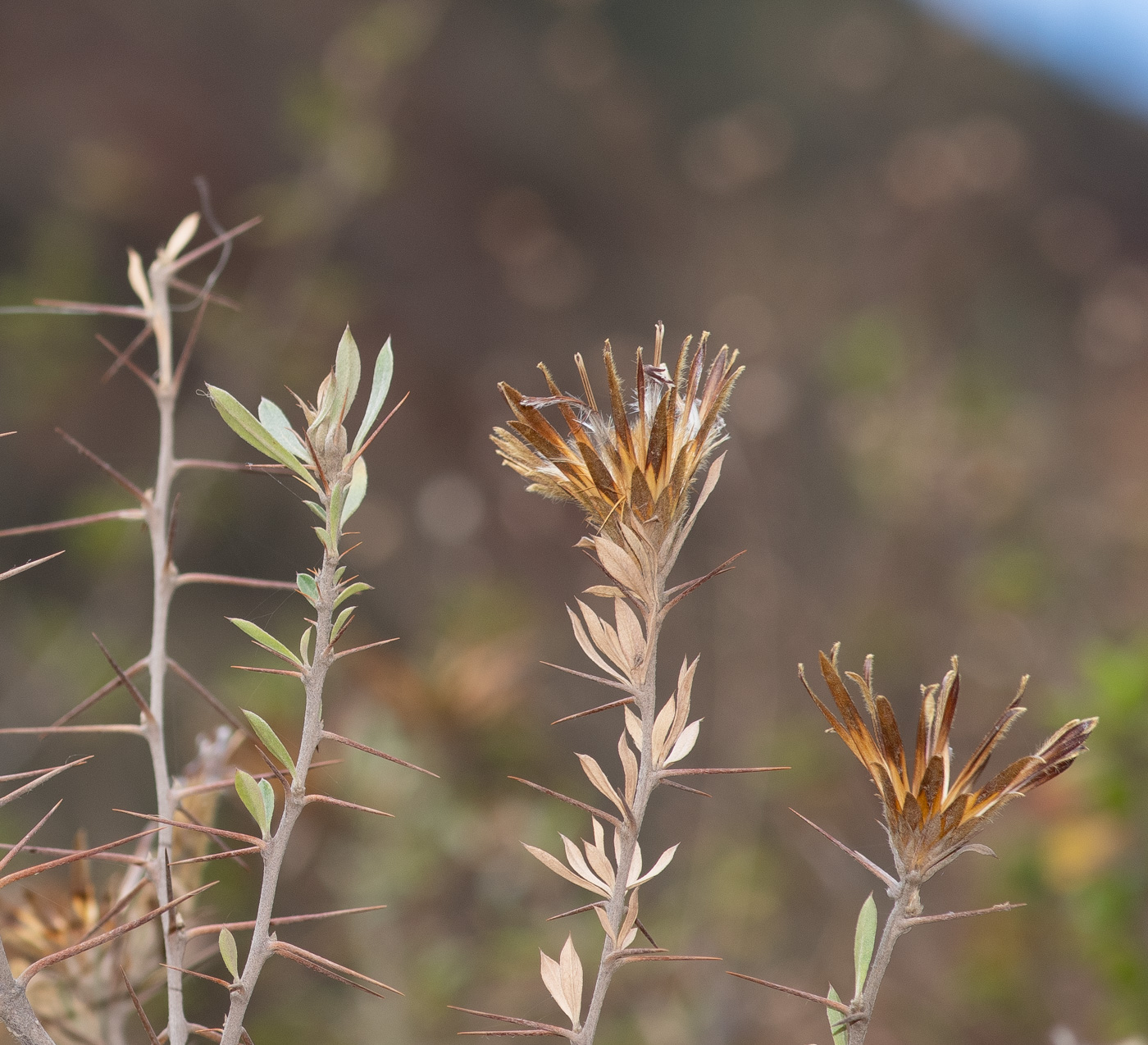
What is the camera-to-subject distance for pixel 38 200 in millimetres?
3010

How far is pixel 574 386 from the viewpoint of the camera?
404 cm

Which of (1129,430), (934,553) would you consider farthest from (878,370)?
(1129,430)

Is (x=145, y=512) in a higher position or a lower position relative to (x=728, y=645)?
lower

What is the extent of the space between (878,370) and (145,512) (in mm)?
2519

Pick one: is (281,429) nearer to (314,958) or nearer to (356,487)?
(356,487)

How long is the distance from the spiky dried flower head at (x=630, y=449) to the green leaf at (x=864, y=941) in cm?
13

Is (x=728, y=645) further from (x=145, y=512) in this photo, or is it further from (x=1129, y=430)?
(x=145, y=512)

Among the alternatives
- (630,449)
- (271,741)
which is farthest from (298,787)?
(630,449)

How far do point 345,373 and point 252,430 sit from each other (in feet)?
0.10

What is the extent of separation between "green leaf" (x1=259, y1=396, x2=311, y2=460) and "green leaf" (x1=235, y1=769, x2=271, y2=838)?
3.6 inches

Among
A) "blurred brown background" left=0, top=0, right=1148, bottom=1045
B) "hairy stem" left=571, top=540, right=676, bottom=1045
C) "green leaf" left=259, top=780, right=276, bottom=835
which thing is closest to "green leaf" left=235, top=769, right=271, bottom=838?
"green leaf" left=259, top=780, right=276, bottom=835

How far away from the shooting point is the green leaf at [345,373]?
10.7 inches

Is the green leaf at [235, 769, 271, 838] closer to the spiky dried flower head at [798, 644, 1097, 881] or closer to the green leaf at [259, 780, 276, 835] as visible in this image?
the green leaf at [259, 780, 276, 835]

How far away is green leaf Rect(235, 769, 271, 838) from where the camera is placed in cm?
27
